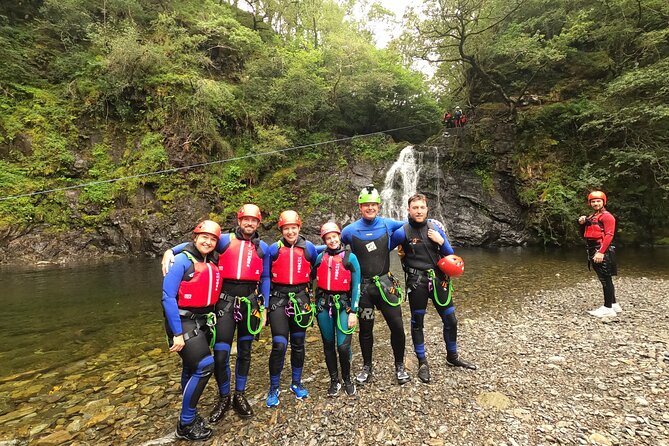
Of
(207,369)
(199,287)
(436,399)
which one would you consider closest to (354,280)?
(436,399)

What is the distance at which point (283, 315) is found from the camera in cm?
416

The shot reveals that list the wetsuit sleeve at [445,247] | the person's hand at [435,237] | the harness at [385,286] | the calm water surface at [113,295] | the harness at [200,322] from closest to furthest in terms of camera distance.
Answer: the harness at [200,322] → the harness at [385,286] → the person's hand at [435,237] → the wetsuit sleeve at [445,247] → the calm water surface at [113,295]

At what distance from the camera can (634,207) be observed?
51.8 ft

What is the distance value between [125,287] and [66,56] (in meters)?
19.1

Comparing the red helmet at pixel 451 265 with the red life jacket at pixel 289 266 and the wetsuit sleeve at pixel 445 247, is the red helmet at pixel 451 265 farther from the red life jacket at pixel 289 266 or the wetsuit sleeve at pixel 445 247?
the red life jacket at pixel 289 266

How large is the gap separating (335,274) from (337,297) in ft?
1.02

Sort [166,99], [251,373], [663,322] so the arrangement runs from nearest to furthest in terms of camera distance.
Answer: [251,373]
[663,322]
[166,99]

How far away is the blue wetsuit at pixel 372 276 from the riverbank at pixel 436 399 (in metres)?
0.64

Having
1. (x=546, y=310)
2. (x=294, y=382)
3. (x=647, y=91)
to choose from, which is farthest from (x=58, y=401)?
(x=647, y=91)

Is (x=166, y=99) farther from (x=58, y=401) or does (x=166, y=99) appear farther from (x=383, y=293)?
(x=383, y=293)

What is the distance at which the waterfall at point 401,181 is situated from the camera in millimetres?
21078

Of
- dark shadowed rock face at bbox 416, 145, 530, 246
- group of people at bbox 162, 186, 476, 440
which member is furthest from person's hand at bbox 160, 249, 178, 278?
dark shadowed rock face at bbox 416, 145, 530, 246

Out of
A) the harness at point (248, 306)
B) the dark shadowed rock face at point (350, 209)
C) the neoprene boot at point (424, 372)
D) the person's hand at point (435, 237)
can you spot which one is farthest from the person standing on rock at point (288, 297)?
the dark shadowed rock face at point (350, 209)

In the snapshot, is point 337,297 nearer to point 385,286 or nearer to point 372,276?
point 372,276
